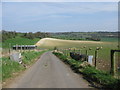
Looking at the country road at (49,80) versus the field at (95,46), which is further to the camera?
the field at (95,46)

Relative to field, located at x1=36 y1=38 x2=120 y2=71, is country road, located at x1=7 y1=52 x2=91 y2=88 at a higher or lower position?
higher

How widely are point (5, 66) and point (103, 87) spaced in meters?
9.32

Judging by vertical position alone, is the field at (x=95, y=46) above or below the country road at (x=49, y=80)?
below

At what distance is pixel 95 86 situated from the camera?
12953 millimetres

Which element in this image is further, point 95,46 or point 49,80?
point 95,46

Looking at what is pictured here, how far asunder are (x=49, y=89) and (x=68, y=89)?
0.83m

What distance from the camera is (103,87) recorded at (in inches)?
491

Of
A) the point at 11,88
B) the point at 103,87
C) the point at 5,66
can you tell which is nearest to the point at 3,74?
the point at 5,66

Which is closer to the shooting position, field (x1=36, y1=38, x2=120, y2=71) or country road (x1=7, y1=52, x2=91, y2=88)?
country road (x1=7, y1=52, x2=91, y2=88)

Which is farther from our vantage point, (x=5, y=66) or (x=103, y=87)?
(x=5, y=66)

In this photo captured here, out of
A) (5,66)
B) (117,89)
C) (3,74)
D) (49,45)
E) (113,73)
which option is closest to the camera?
(117,89)

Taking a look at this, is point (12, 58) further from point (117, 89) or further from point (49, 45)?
point (49, 45)

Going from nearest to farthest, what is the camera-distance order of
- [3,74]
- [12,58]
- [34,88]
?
1. [34,88]
2. [3,74]
3. [12,58]

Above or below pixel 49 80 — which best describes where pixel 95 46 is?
below
